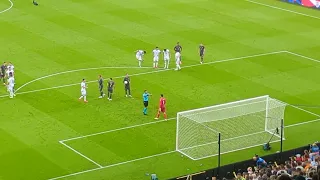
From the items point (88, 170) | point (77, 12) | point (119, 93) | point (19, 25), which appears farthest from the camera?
point (77, 12)

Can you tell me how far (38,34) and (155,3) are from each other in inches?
580

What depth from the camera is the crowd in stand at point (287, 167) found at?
101 feet

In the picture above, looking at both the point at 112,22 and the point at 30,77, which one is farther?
the point at 112,22

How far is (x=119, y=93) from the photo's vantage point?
168 feet

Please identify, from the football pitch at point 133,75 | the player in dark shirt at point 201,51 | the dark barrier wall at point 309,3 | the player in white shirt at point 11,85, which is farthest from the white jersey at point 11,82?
the dark barrier wall at point 309,3

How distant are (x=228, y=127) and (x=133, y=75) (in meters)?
13.4

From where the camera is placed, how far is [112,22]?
222ft

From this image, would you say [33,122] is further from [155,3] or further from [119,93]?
[155,3]

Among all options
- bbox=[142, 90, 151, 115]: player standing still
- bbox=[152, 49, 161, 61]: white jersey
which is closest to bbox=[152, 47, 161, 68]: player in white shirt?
bbox=[152, 49, 161, 61]: white jersey

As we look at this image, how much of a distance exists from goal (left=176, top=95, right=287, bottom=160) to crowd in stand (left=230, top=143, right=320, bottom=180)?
4776 millimetres

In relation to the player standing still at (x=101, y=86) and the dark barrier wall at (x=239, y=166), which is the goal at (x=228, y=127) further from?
the player standing still at (x=101, y=86)

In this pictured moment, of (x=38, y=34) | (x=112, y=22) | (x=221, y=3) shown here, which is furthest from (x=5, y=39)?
(x=221, y=3)

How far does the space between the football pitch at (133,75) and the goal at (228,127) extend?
500 mm

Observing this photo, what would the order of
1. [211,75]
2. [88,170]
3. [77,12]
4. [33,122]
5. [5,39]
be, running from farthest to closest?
1. [77,12]
2. [5,39]
3. [211,75]
4. [33,122]
5. [88,170]
